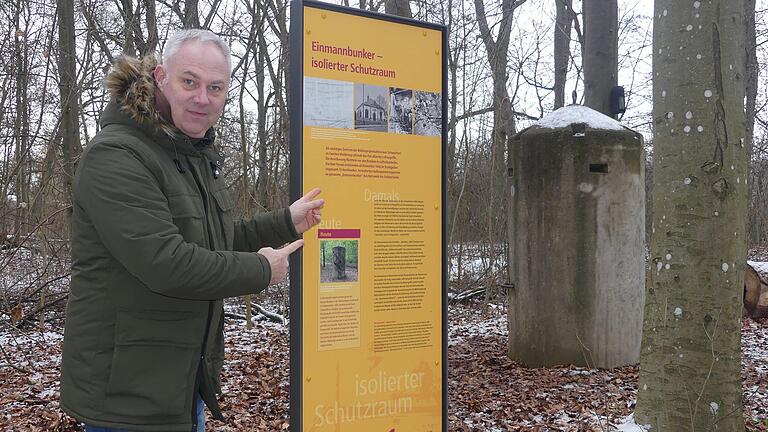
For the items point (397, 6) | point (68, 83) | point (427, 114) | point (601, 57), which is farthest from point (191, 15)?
point (427, 114)

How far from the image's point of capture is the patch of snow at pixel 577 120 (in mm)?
6589

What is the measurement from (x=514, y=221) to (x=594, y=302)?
1166 millimetres

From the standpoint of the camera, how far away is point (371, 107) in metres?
2.95

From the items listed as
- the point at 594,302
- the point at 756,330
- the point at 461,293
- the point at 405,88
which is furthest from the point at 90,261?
the point at 461,293

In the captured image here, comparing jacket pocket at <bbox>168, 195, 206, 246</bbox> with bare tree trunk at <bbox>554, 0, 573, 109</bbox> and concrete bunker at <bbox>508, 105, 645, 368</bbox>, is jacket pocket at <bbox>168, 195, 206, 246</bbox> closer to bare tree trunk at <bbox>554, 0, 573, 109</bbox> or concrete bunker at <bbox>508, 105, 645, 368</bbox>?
concrete bunker at <bbox>508, 105, 645, 368</bbox>

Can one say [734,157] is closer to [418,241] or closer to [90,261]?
[418,241]

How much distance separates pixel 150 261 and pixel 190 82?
0.67 meters

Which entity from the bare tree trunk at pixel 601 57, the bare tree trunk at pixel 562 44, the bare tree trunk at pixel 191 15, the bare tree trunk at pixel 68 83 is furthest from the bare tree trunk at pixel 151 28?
the bare tree trunk at pixel 562 44

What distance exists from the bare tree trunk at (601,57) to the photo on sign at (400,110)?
6.31 metres

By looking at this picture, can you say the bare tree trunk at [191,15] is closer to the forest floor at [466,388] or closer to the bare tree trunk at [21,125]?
the bare tree trunk at [21,125]

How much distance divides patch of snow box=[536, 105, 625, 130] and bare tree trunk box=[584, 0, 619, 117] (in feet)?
6.37

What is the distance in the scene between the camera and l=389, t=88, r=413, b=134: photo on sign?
302 cm

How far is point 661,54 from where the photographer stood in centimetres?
390

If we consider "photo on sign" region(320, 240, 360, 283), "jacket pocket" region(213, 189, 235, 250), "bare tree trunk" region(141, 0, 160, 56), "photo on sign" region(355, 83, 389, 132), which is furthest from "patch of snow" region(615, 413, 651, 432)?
"bare tree trunk" region(141, 0, 160, 56)
